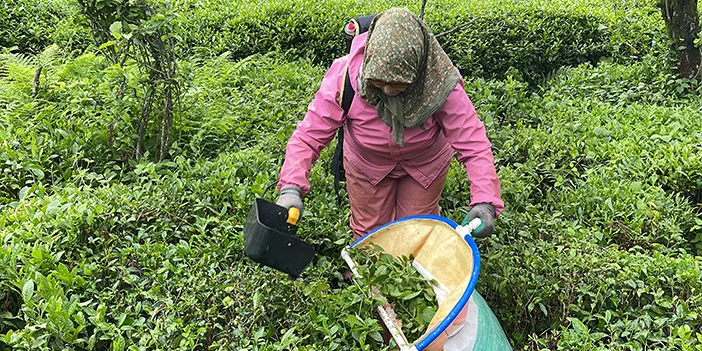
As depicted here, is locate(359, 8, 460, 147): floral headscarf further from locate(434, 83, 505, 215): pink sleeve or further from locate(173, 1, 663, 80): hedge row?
locate(173, 1, 663, 80): hedge row

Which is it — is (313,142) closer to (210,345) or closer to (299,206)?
(299,206)

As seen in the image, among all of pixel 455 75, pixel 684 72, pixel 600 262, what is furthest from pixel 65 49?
pixel 684 72

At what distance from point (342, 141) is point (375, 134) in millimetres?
346

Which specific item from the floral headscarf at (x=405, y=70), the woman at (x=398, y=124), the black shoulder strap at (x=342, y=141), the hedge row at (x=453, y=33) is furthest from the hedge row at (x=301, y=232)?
the hedge row at (x=453, y=33)

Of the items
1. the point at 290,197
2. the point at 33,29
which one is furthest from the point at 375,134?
the point at 33,29

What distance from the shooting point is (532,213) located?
3391 millimetres

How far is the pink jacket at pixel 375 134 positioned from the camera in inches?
95.6

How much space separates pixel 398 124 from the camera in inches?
96.0

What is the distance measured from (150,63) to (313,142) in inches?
58.9

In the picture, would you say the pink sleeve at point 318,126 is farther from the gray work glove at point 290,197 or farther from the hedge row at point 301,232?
the hedge row at point 301,232

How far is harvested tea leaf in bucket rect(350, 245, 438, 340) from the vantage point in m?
2.17

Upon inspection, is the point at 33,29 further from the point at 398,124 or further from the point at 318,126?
the point at 398,124

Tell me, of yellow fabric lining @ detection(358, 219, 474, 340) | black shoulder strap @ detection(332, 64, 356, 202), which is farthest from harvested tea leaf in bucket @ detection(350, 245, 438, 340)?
black shoulder strap @ detection(332, 64, 356, 202)

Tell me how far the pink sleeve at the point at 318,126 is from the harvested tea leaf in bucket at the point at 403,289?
0.44 m
